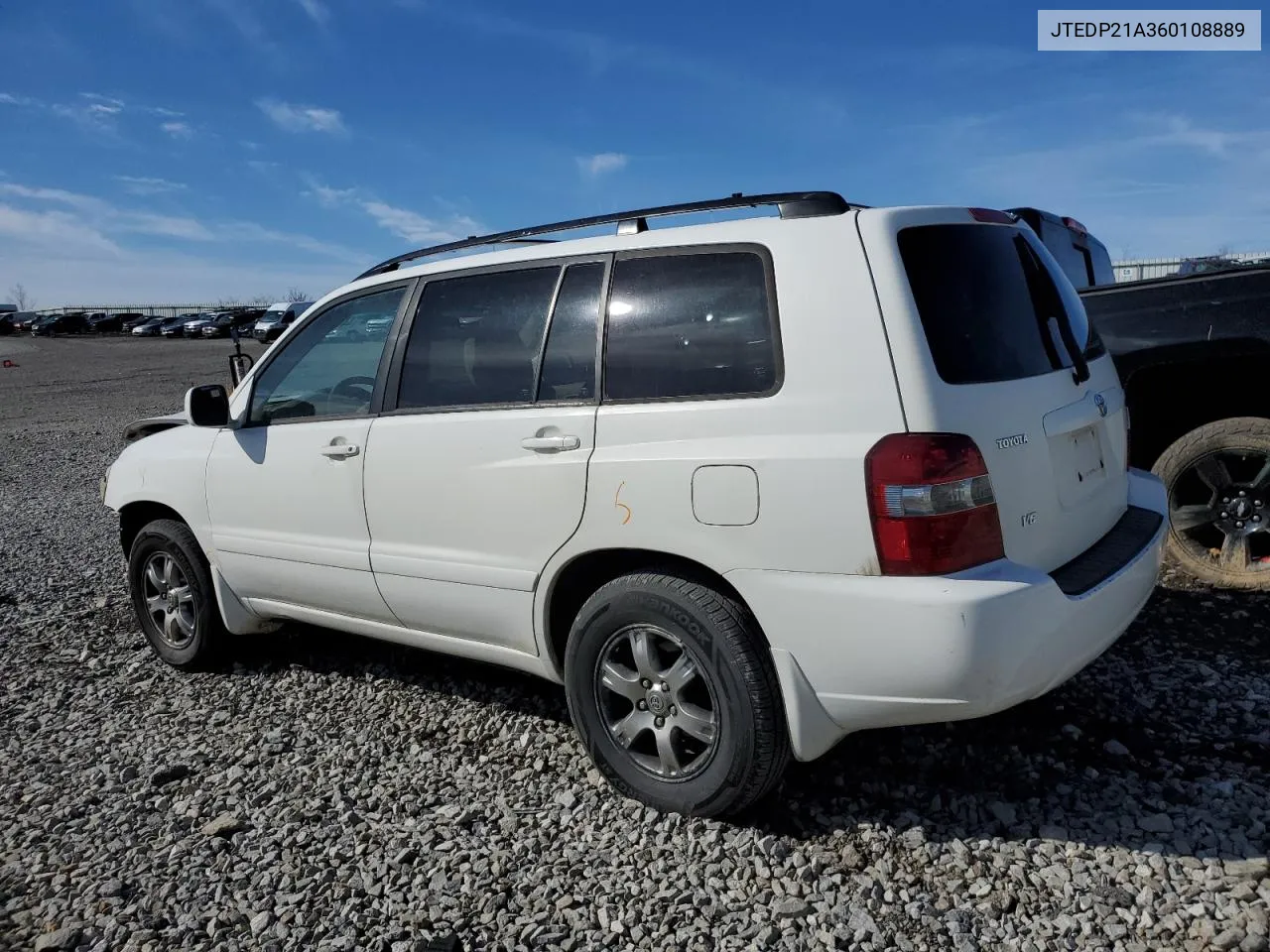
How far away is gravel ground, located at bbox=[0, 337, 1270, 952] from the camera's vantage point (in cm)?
259

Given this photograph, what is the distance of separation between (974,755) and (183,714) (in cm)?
321

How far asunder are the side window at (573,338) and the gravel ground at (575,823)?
1.35 meters

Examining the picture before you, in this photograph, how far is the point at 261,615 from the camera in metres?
4.43

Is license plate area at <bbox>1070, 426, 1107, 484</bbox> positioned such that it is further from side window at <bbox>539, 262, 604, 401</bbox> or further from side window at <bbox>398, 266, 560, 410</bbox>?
side window at <bbox>398, 266, 560, 410</bbox>

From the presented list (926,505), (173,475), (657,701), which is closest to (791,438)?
(926,505)

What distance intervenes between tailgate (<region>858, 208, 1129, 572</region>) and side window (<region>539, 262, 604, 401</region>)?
Result: 91cm

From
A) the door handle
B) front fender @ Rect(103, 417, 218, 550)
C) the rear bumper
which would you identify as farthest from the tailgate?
front fender @ Rect(103, 417, 218, 550)

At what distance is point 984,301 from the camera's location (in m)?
2.87

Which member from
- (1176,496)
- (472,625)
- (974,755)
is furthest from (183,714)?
(1176,496)

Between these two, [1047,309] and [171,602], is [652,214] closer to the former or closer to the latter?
[1047,309]

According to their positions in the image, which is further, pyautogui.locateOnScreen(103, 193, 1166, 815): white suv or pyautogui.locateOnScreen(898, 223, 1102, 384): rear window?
pyautogui.locateOnScreen(898, 223, 1102, 384): rear window

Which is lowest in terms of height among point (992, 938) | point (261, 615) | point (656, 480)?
point (992, 938)

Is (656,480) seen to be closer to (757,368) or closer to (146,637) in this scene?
(757,368)

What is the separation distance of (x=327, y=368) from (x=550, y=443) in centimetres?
139
